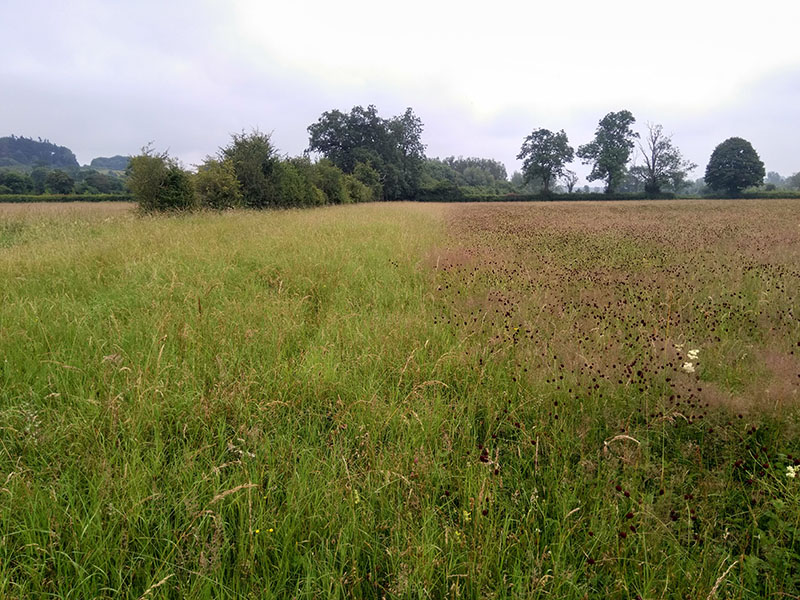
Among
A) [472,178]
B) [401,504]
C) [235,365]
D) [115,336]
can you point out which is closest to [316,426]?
[401,504]

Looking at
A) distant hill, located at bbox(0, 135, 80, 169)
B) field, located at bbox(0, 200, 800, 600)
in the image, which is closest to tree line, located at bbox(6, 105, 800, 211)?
field, located at bbox(0, 200, 800, 600)

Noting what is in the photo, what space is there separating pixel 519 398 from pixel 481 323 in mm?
1181

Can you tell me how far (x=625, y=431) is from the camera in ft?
6.98

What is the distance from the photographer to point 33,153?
121125 millimetres

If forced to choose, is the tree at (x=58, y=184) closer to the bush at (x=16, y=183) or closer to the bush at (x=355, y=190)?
the bush at (x=16, y=183)

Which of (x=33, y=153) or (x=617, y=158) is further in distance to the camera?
(x=33, y=153)

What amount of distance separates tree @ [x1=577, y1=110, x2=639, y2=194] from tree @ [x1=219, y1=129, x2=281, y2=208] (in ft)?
180

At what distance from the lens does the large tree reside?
48.2 meters

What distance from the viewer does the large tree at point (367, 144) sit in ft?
158

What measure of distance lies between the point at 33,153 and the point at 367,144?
140760 millimetres

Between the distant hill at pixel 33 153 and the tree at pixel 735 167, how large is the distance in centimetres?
16079

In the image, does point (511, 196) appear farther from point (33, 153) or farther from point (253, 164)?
point (33, 153)

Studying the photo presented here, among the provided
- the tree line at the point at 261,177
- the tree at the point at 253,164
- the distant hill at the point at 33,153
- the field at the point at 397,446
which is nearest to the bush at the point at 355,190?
the tree line at the point at 261,177

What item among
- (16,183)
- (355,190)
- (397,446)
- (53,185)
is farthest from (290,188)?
(16,183)
